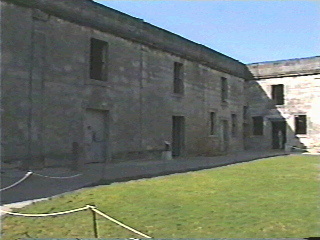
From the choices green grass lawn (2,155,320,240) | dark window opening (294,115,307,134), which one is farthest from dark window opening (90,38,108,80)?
dark window opening (294,115,307,134)

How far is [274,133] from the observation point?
1039 inches

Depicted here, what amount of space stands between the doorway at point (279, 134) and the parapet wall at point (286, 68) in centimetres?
345

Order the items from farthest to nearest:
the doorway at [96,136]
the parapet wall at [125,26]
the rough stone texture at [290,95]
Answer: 1. the rough stone texture at [290,95]
2. the doorway at [96,136]
3. the parapet wall at [125,26]

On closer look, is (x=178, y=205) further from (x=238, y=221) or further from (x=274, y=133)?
(x=274, y=133)

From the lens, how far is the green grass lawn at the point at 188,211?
14.6ft

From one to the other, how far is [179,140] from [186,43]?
16.7 ft

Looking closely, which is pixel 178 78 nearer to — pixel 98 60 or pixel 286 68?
pixel 98 60

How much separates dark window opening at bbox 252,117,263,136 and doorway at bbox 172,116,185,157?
10.0 meters

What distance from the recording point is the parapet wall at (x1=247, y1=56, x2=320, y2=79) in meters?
24.7

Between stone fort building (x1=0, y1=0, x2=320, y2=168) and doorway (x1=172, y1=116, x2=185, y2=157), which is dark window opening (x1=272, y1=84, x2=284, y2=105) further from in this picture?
doorway (x1=172, y1=116, x2=185, y2=157)

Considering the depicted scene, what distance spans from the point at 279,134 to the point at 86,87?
1703cm

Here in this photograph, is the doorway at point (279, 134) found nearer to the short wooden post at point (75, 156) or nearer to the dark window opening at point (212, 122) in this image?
the dark window opening at point (212, 122)

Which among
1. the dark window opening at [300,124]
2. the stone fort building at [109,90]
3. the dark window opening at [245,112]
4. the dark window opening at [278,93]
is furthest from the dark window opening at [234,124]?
the dark window opening at [300,124]

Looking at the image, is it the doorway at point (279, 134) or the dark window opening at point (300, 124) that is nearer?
the dark window opening at point (300, 124)
